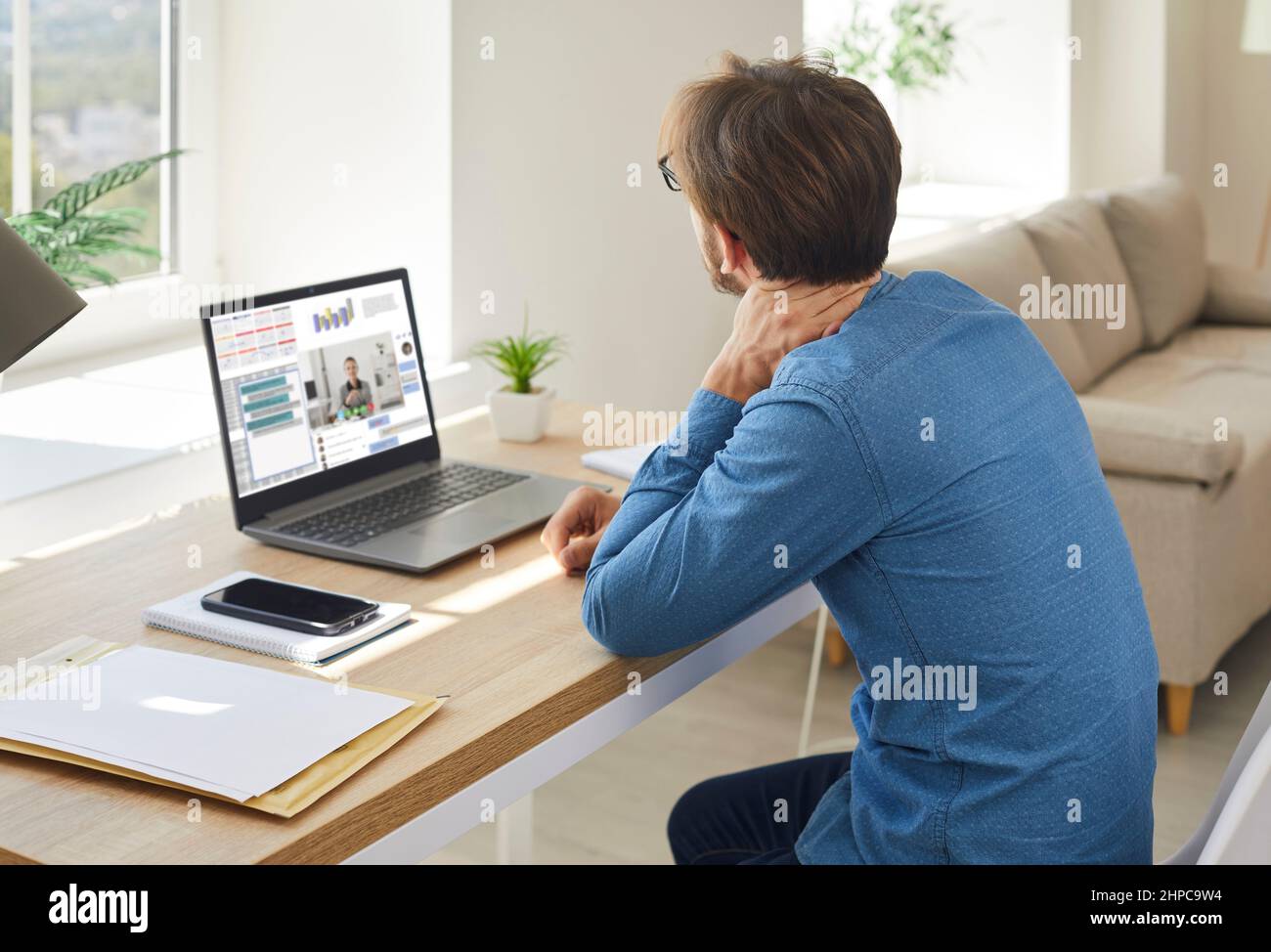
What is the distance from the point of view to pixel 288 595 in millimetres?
1481

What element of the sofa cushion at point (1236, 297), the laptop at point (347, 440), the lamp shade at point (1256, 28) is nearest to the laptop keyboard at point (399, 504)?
the laptop at point (347, 440)

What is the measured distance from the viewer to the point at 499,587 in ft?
5.21

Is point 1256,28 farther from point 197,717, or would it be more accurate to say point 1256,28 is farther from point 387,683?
point 197,717

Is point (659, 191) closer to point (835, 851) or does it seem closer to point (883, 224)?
point (883, 224)

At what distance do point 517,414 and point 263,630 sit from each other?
79 centimetres

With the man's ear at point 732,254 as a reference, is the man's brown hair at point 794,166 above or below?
above

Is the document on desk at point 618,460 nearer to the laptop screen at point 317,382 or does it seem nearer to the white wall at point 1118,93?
the laptop screen at point 317,382

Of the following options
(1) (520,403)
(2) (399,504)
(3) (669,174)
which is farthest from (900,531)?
(1) (520,403)

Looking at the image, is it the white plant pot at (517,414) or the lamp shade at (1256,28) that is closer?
the white plant pot at (517,414)

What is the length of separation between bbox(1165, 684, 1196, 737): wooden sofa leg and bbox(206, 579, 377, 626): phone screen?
6.43 ft

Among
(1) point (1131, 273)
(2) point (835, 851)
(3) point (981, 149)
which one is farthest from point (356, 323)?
(3) point (981, 149)

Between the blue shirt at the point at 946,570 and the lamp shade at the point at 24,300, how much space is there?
0.60m

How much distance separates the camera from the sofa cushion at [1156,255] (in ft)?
13.6
